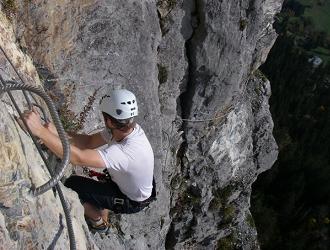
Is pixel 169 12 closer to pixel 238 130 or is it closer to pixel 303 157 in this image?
pixel 238 130

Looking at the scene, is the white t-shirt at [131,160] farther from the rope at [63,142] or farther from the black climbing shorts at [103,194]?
the rope at [63,142]

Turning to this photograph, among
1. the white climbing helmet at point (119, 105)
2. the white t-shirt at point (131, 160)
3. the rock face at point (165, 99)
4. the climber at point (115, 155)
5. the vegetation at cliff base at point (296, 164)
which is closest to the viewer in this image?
the climber at point (115, 155)

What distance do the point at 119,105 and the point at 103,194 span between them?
1.83 meters

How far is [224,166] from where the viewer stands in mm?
19312

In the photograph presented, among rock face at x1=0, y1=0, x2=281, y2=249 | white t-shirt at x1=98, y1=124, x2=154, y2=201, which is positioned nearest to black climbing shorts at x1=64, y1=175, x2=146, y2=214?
white t-shirt at x1=98, y1=124, x2=154, y2=201

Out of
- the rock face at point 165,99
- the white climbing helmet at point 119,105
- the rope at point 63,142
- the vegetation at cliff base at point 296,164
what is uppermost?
the rope at point 63,142

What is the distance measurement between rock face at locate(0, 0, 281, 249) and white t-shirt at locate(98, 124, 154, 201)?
846 millimetres

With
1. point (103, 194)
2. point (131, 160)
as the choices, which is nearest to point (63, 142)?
point (131, 160)

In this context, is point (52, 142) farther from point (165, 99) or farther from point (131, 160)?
point (165, 99)

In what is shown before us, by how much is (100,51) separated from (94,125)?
171cm

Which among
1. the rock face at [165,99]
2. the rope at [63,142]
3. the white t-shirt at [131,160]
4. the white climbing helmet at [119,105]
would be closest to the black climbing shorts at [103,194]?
the white t-shirt at [131,160]

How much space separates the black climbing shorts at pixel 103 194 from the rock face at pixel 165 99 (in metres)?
0.73

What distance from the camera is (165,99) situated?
14.4 m

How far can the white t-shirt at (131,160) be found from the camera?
6.32m
